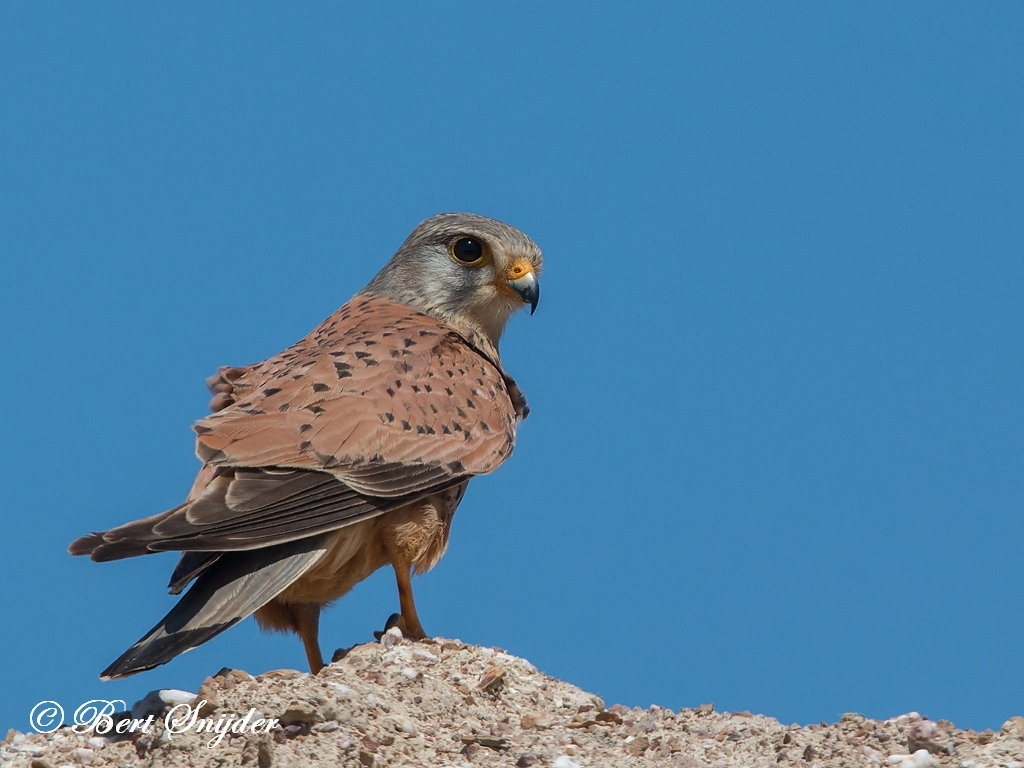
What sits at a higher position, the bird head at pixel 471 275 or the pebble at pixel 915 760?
the bird head at pixel 471 275

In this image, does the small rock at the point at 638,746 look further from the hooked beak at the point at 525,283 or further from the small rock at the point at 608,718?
the hooked beak at the point at 525,283

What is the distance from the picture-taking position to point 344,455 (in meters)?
5.51

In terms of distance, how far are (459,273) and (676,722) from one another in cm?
288

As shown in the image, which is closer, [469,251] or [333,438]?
[333,438]

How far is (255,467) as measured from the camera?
5.34 meters

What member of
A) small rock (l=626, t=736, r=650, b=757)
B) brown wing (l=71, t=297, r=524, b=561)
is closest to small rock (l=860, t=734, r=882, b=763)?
small rock (l=626, t=736, r=650, b=757)

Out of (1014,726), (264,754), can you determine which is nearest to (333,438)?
(264,754)

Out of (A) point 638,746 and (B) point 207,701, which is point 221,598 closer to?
(B) point 207,701

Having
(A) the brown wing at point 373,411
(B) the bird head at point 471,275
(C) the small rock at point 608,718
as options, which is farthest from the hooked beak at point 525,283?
(C) the small rock at point 608,718

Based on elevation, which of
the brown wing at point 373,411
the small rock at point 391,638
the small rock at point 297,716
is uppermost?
the brown wing at point 373,411

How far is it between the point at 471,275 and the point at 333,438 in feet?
6.03

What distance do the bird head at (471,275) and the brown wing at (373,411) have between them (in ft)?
1.00

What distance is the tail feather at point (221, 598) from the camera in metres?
4.58

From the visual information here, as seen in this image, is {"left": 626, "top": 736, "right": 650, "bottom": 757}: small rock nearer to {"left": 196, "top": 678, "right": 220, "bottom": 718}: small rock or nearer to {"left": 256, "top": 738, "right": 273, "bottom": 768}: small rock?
{"left": 256, "top": 738, "right": 273, "bottom": 768}: small rock
